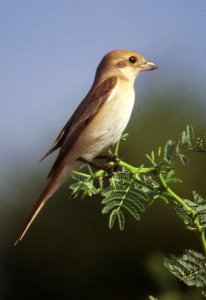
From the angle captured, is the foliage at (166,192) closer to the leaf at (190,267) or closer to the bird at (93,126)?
the leaf at (190,267)

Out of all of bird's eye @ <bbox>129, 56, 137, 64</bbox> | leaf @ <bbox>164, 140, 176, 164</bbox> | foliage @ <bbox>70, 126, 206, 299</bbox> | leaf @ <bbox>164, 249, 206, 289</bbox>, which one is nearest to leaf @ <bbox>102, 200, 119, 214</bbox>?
foliage @ <bbox>70, 126, 206, 299</bbox>

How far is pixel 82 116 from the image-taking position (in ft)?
15.4

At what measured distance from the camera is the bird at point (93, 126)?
4418 mm

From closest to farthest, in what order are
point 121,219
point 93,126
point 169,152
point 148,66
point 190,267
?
1. point 190,267
2. point 169,152
3. point 121,219
4. point 93,126
5. point 148,66

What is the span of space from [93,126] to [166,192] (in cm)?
210

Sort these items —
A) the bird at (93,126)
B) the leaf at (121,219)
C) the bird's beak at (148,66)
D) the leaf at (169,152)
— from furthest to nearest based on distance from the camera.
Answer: the bird's beak at (148,66) → the bird at (93,126) → the leaf at (121,219) → the leaf at (169,152)

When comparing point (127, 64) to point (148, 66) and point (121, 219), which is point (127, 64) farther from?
point (121, 219)

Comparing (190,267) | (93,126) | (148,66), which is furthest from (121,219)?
(148,66)

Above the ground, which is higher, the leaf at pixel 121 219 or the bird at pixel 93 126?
the bird at pixel 93 126

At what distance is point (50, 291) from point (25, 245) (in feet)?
3.42

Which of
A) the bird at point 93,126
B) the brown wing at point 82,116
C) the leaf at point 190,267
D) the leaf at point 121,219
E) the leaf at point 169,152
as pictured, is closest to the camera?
the leaf at point 190,267

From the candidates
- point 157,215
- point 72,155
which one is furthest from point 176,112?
point 72,155

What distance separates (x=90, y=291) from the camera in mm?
10703

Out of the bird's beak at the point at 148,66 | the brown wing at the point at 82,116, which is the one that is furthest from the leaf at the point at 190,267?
the bird's beak at the point at 148,66
